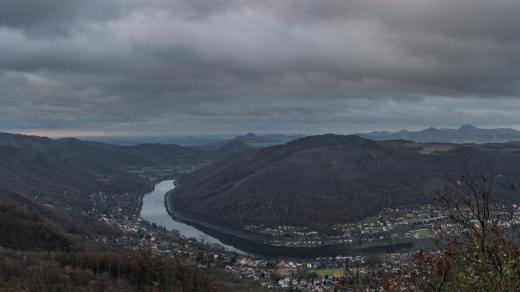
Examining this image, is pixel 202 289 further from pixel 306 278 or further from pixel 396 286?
pixel 396 286

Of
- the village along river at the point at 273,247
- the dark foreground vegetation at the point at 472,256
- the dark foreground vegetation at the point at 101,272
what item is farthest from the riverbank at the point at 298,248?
the dark foreground vegetation at the point at 472,256

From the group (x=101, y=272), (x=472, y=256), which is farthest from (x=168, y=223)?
(x=472, y=256)

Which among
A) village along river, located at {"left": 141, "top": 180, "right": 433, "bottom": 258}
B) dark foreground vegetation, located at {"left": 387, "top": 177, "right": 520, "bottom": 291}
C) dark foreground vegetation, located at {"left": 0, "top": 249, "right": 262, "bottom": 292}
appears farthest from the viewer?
village along river, located at {"left": 141, "top": 180, "right": 433, "bottom": 258}

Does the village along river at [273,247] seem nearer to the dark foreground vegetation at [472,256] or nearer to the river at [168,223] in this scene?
the river at [168,223]

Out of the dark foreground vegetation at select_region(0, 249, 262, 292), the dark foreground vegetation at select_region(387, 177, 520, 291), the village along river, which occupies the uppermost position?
the dark foreground vegetation at select_region(387, 177, 520, 291)

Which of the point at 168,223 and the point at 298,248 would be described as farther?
the point at 168,223

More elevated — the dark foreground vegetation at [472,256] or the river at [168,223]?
the dark foreground vegetation at [472,256]

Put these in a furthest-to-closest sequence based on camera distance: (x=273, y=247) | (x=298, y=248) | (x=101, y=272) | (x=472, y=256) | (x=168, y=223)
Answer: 1. (x=168, y=223)
2. (x=273, y=247)
3. (x=298, y=248)
4. (x=101, y=272)
5. (x=472, y=256)

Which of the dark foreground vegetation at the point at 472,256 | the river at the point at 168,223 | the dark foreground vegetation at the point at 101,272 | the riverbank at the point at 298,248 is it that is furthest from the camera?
the river at the point at 168,223

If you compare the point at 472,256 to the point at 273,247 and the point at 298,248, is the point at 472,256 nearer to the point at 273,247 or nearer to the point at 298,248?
the point at 298,248

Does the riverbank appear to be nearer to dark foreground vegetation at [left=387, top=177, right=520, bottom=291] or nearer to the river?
the river

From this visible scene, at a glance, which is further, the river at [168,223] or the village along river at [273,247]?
the river at [168,223]

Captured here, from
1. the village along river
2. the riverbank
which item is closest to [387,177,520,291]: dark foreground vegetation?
the village along river
